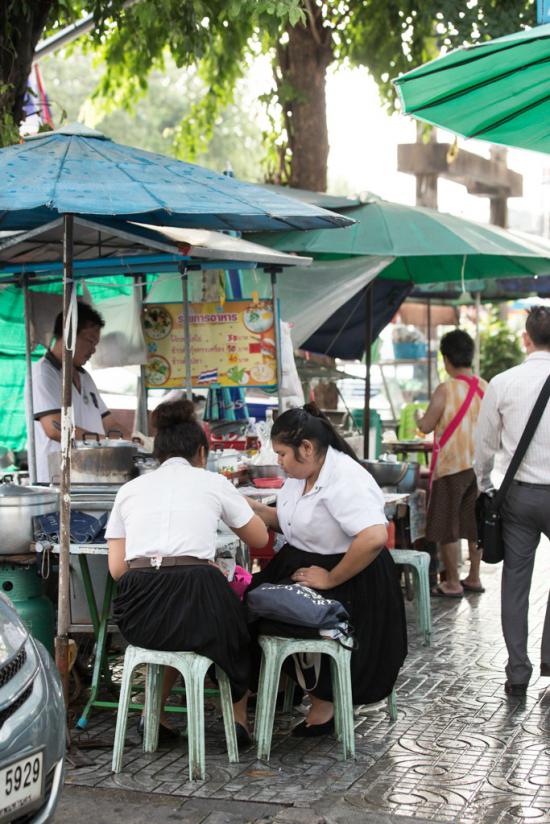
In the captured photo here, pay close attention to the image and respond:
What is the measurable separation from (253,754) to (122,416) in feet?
20.2

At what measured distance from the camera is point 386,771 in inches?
201

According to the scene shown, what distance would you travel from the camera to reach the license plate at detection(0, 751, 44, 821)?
3637mm

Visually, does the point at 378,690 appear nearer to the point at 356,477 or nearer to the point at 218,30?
the point at 356,477

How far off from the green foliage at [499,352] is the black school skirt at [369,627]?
47.0 ft

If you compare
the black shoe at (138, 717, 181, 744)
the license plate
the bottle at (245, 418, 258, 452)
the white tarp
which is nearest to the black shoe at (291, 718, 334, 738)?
the black shoe at (138, 717, 181, 744)

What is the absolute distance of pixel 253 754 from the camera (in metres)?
5.32

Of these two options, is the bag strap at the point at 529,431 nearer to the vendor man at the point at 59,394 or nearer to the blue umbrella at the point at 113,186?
the blue umbrella at the point at 113,186

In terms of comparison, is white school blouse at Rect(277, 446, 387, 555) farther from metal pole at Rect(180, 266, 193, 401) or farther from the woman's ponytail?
metal pole at Rect(180, 266, 193, 401)

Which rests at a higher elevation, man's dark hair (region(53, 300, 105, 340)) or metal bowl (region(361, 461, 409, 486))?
man's dark hair (region(53, 300, 105, 340))

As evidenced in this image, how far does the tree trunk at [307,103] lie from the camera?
12000 millimetres

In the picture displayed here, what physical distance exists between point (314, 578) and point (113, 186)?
6.53 ft

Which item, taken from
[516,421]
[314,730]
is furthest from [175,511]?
[516,421]

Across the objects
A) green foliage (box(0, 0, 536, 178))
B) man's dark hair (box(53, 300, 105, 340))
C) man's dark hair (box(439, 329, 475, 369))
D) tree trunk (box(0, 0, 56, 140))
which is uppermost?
green foliage (box(0, 0, 536, 178))

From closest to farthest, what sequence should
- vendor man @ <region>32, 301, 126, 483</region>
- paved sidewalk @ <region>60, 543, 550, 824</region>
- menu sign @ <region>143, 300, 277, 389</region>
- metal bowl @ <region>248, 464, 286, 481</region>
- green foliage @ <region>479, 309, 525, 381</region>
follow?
paved sidewalk @ <region>60, 543, 550, 824</region>
metal bowl @ <region>248, 464, 286, 481</region>
vendor man @ <region>32, 301, 126, 483</region>
menu sign @ <region>143, 300, 277, 389</region>
green foliage @ <region>479, 309, 525, 381</region>
